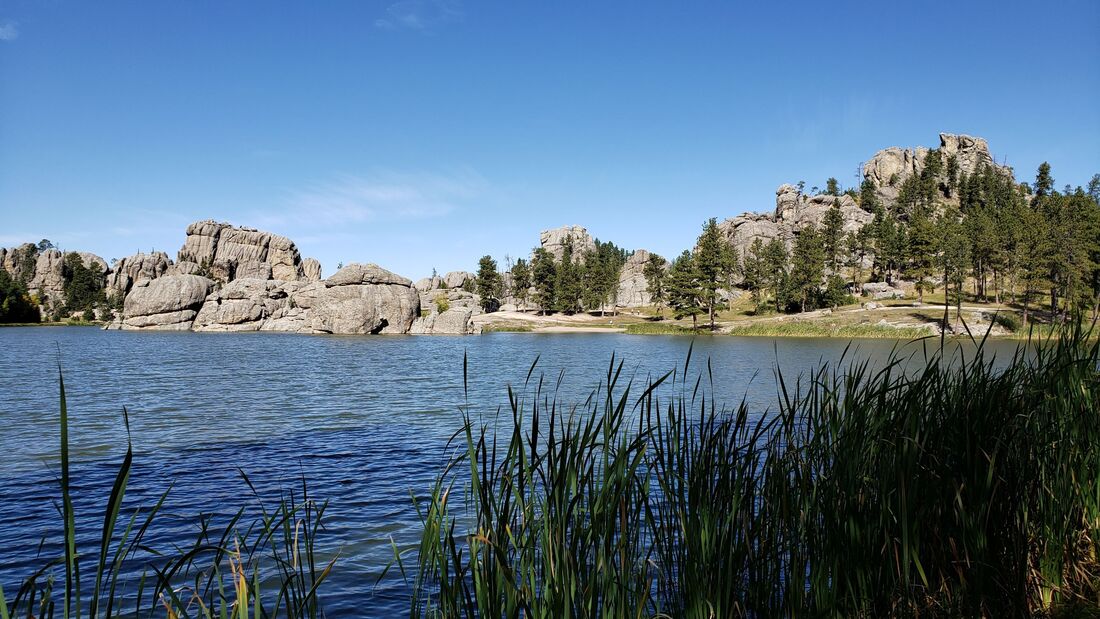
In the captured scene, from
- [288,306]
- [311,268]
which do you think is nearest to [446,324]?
[288,306]

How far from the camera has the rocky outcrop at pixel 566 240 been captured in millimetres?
179125

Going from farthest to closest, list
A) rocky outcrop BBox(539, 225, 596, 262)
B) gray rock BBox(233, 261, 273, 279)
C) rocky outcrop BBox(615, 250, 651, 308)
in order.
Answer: rocky outcrop BBox(539, 225, 596, 262), rocky outcrop BBox(615, 250, 651, 308), gray rock BBox(233, 261, 273, 279)

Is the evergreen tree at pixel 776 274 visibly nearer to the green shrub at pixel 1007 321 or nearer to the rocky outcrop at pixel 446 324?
the green shrub at pixel 1007 321

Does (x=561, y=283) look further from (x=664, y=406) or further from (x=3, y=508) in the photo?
(x=3, y=508)

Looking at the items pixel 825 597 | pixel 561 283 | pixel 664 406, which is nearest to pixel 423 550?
pixel 825 597

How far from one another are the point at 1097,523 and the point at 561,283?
107 meters

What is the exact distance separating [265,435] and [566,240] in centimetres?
15948

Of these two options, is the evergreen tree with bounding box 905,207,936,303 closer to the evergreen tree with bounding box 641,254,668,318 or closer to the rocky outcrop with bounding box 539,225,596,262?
the evergreen tree with bounding box 641,254,668,318

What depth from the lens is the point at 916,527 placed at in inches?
178

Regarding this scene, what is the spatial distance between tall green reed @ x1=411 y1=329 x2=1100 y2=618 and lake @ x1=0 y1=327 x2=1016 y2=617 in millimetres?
789

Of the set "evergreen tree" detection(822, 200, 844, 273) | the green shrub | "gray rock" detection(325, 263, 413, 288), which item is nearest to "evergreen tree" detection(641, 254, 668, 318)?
"evergreen tree" detection(822, 200, 844, 273)

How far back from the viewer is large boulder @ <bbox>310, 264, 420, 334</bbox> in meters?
81.0

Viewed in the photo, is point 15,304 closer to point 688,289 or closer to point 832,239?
point 688,289

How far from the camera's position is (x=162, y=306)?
88812 millimetres
